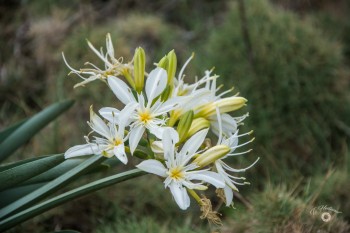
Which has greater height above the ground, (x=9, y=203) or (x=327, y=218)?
(x=327, y=218)

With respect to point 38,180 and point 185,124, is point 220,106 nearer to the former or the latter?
point 185,124

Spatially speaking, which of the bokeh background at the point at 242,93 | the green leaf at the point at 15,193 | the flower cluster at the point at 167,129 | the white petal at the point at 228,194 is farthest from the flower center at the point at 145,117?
the bokeh background at the point at 242,93

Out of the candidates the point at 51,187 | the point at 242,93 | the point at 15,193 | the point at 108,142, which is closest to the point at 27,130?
the point at 15,193

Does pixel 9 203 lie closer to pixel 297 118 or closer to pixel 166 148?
pixel 166 148

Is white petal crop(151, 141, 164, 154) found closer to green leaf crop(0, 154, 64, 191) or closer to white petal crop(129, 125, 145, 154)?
white petal crop(129, 125, 145, 154)

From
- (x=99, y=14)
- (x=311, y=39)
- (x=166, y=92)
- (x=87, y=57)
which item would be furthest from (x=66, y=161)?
(x=99, y=14)

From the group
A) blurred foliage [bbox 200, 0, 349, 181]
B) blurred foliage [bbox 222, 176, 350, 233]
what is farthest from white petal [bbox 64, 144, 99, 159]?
blurred foliage [bbox 200, 0, 349, 181]

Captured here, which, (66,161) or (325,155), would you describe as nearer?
(66,161)
